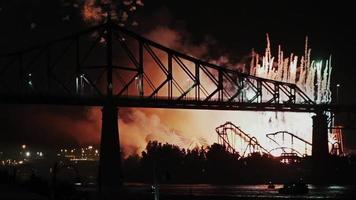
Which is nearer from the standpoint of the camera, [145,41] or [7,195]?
[7,195]

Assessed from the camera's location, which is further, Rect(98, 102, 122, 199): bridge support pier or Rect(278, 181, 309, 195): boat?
Rect(98, 102, 122, 199): bridge support pier

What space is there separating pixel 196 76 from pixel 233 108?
40.0ft

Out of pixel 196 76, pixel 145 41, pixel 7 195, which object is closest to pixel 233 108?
pixel 196 76

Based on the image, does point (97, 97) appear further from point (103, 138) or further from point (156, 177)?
point (156, 177)

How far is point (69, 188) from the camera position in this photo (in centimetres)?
8269

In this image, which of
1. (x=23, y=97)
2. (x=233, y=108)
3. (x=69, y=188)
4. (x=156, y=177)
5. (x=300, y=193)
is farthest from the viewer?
(x=233, y=108)

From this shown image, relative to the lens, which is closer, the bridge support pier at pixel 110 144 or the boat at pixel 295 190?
the boat at pixel 295 190

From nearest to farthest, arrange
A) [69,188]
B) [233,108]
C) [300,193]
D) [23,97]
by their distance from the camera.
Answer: [69,188]
[300,193]
[23,97]
[233,108]

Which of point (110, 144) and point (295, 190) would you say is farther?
point (110, 144)

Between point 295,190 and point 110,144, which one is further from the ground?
point 110,144

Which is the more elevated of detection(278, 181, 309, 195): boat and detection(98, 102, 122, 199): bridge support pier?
detection(98, 102, 122, 199): bridge support pier

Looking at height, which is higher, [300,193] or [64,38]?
[64,38]

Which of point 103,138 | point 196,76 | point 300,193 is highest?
point 196,76

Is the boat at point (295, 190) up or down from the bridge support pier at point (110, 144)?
down
